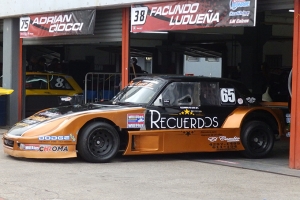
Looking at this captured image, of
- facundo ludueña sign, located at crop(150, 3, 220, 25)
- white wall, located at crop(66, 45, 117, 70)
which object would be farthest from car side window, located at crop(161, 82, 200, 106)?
white wall, located at crop(66, 45, 117, 70)

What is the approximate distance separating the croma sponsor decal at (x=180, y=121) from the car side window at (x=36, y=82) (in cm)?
925

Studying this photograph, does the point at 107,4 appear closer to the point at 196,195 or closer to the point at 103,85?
the point at 103,85

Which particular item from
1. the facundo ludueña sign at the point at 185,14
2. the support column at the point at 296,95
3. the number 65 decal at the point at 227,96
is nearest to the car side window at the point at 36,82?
the facundo ludueña sign at the point at 185,14

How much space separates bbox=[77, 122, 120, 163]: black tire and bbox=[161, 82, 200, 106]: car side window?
4.02ft

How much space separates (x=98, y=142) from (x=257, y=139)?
3.32 metres

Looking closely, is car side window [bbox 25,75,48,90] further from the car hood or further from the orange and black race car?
the car hood

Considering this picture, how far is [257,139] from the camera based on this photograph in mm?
12328

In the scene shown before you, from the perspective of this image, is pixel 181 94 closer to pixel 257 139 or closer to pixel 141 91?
pixel 141 91

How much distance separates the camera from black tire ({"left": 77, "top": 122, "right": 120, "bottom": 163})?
1086 centimetres

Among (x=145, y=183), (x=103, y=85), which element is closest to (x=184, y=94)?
(x=145, y=183)

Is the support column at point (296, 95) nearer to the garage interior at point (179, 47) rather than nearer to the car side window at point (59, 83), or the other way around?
the garage interior at point (179, 47)

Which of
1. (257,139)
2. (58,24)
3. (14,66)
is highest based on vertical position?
(58,24)

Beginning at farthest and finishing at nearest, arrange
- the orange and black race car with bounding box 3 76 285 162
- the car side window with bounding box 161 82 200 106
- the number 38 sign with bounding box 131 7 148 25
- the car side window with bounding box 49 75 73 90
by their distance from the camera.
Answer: the car side window with bounding box 49 75 73 90 < the number 38 sign with bounding box 131 7 148 25 < the car side window with bounding box 161 82 200 106 < the orange and black race car with bounding box 3 76 285 162

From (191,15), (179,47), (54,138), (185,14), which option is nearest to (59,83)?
(179,47)
